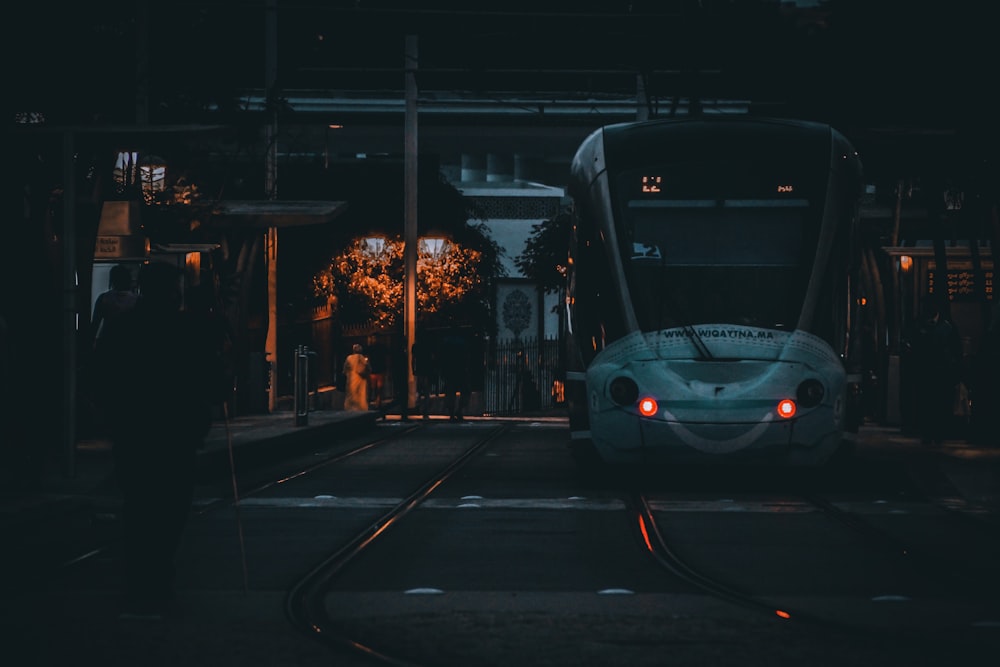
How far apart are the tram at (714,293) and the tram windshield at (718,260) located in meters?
0.01

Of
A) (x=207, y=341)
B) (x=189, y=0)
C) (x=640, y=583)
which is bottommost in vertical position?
(x=640, y=583)

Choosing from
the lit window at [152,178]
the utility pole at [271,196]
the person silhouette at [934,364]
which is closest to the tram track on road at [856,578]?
the person silhouette at [934,364]

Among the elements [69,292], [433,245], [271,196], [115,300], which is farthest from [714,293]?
[433,245]

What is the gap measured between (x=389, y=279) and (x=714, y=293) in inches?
1160

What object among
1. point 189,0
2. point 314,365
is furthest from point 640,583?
→ point 314,365

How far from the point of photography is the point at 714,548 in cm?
1175

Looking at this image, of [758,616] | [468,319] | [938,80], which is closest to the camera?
[758,616]

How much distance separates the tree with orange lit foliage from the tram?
28211mm

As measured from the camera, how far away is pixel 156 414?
943 cm

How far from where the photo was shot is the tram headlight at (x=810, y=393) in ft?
51.5

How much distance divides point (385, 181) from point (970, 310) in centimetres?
2315

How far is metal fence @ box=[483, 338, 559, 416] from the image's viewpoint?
157ft

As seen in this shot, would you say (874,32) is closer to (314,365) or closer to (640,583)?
(314,365)

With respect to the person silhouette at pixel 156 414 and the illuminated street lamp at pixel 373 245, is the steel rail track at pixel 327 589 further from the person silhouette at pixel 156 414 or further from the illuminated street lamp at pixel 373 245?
the illuminated street lamp at pixel 373 245
